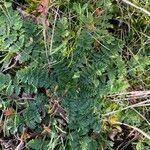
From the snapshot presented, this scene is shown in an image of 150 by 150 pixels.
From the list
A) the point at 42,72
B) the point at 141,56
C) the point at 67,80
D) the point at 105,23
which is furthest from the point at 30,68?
the point at 141,56

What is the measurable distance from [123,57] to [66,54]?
1.14 feet

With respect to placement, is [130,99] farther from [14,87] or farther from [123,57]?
[14,87]

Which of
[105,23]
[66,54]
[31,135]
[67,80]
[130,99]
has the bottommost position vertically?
[31,135]

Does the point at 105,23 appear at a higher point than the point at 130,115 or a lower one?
higher

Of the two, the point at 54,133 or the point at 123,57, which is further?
the point at 123,57

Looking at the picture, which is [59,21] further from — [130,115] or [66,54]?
[130,115]

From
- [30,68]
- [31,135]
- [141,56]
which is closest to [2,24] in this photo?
[30,68]

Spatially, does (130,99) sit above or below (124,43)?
below

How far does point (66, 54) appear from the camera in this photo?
1942mm

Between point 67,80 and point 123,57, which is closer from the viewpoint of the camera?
point 67,80

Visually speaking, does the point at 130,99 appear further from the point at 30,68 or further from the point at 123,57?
the point at 30,68

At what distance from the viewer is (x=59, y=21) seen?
1.94 meters

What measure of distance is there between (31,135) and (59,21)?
643mm

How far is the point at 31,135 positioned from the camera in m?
1.97
